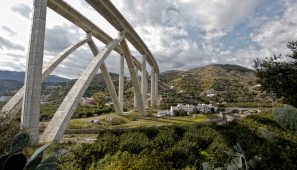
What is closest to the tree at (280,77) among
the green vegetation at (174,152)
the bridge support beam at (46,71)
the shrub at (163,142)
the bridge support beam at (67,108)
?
the green vegetation at (174,152)

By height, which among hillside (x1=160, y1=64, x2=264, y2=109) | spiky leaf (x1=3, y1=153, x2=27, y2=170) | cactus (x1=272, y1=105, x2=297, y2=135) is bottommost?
Answer: spiky leaf (x1=3, y1=153, x2=27, y2=170)

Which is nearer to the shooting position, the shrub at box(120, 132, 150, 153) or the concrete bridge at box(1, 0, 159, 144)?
the shrub at box(120, 132, 150, 153)

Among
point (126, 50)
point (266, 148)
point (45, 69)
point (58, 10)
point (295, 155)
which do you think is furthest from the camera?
point (126, 50)

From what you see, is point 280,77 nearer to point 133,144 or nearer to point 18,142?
point 133,144

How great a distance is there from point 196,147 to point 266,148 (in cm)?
433

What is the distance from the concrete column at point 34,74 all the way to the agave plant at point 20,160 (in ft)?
58.9

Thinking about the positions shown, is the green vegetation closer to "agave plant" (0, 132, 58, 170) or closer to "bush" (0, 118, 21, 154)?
"bush" (0, 118, 21, 154)

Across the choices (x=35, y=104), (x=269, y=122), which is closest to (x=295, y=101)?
(x=269, y=122)

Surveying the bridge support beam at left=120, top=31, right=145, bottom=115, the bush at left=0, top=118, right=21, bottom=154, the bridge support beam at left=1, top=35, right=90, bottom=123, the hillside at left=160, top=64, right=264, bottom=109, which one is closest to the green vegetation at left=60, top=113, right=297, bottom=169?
the bush at left=0, top=118, right=21, bottom=154

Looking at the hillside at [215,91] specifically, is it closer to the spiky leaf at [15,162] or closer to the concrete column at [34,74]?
the concrete column at [34,74]

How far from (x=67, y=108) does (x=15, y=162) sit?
22459mm

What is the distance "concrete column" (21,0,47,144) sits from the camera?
59.5 ft

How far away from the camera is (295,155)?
8094 millimetres

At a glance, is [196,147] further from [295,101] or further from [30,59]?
[30,59]
